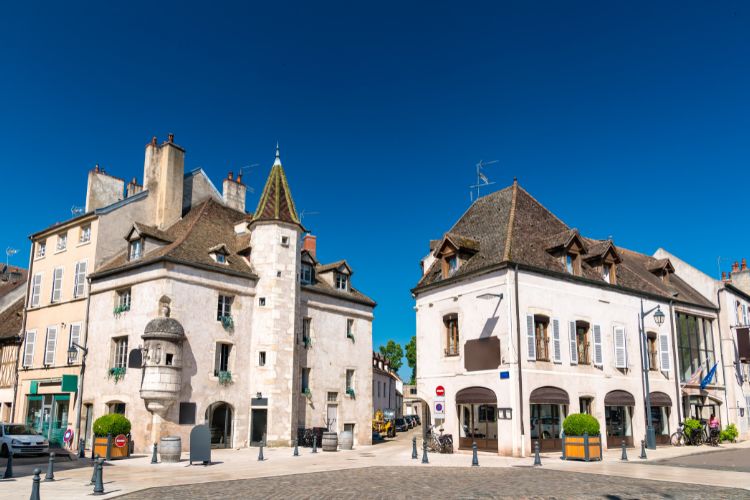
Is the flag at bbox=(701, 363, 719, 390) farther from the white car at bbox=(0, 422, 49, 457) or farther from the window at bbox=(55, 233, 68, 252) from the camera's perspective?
the window at bbox=(55, 233, 68, 252)

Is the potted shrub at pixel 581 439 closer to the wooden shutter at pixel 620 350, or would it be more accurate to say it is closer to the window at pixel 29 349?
the wooden shutter at pixel 620 350

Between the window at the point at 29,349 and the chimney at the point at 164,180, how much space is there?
9.23 m

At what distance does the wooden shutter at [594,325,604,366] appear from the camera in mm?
29000

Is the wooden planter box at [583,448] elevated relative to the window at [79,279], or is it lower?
lower

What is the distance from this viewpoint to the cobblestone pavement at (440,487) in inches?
567

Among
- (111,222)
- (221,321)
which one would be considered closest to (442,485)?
(221,321)

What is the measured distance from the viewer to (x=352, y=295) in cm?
3719

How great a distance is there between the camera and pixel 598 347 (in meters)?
29.2

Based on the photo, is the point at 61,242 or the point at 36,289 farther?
the point at 36,289

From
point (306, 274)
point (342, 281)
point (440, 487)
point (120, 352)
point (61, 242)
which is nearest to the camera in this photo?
point (440, 487)

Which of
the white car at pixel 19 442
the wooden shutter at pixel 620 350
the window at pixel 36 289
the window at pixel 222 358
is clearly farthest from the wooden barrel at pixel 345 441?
the window at pixel 36 289

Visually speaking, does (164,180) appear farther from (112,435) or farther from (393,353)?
(393,353)

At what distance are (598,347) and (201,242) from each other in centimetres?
1933

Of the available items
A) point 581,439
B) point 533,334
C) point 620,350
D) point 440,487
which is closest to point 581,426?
point 581,439
